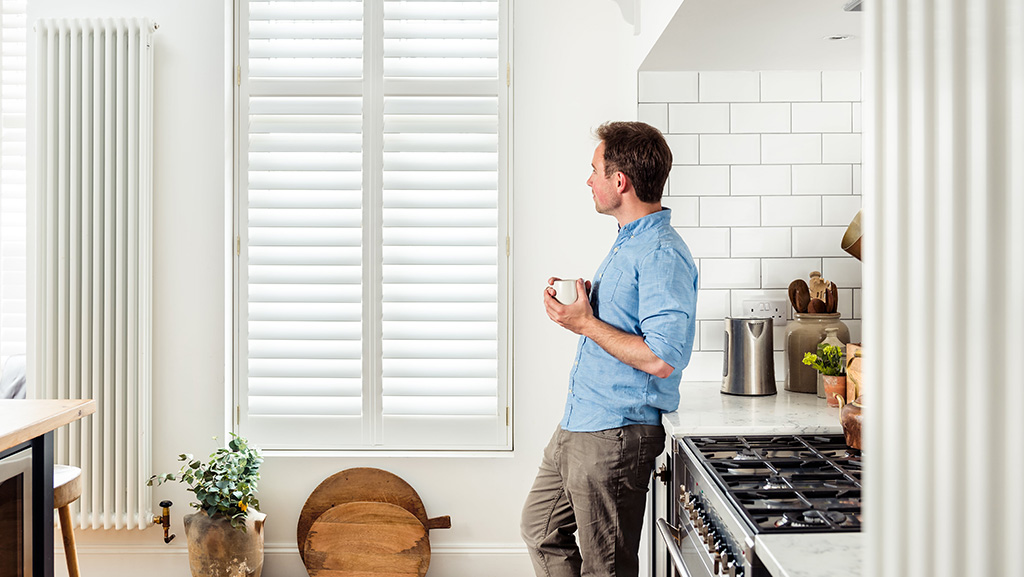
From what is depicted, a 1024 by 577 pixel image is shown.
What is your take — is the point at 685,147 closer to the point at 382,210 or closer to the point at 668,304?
the point at 668,304

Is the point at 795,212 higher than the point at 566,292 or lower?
higher

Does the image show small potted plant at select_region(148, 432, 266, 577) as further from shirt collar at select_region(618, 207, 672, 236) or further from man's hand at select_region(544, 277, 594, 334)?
shirt collar at select_region(618, 207, 672, 236)

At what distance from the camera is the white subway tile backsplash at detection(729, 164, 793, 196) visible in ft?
7.19

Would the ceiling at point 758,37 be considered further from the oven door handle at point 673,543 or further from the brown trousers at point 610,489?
the oven door handle at point 673,543

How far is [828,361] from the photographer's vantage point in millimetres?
1862

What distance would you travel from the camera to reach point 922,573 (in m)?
0.42

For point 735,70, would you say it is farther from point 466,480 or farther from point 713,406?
point 466,480

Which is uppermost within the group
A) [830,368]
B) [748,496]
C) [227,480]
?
[830,368]

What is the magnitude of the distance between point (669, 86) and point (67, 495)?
2287mm

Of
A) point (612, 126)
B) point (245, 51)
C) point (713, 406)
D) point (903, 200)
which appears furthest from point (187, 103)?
point (903, 200)

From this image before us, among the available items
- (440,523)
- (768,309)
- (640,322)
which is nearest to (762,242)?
(768,309)

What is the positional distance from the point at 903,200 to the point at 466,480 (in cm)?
238

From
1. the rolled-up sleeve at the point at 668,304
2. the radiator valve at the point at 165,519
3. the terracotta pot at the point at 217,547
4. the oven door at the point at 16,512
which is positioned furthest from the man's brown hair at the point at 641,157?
the radiator valve at the point at 165,519

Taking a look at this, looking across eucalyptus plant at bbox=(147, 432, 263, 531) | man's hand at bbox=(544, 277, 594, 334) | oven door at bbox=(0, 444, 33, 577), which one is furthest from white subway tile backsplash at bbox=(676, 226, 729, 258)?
oven door at bbox=(0, 444, 33, 577)
